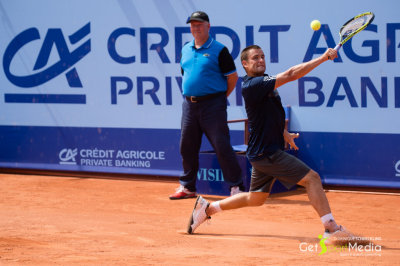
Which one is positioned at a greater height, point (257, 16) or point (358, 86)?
point (257, 16)

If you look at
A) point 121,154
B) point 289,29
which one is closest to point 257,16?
point 289,29

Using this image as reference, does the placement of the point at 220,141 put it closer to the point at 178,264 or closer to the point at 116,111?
the point at 116,111

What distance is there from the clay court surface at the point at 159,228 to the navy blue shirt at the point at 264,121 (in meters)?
0.73

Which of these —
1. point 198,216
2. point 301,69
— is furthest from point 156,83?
point 301,69

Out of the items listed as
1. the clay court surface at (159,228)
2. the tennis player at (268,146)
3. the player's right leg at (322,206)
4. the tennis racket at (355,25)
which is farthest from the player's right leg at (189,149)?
the player's right leg at (322,206)

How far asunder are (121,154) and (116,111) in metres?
0.57

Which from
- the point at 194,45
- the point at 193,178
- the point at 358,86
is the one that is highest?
the point at 194,45

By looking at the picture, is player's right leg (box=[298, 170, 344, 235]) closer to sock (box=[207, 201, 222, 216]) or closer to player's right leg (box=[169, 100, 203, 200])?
sock (box=[207, 201, 222, 216])

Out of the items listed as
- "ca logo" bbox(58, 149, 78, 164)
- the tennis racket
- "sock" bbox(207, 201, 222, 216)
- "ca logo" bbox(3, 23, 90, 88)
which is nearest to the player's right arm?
the tennis racket

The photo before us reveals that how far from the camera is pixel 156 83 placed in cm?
901

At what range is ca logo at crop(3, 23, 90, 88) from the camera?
9.52 meters

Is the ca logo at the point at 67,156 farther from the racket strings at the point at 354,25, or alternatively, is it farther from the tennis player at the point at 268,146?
the racket strings at the point at 354,25

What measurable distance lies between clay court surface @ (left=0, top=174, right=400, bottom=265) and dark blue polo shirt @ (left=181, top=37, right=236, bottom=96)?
123cm

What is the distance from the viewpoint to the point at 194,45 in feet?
25.0
